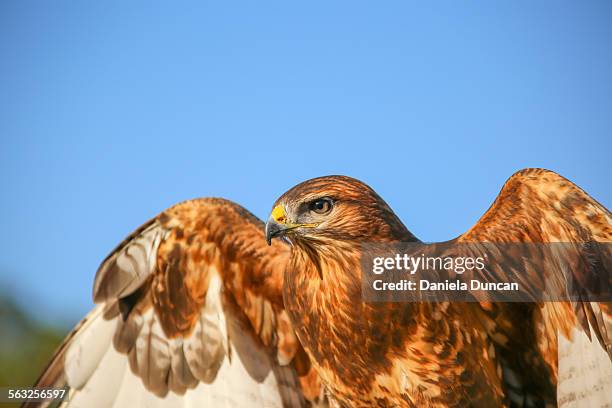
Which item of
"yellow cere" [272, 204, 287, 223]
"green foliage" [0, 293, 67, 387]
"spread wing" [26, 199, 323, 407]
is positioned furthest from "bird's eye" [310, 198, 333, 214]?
"green foliage" [0, 293, 67, 387]

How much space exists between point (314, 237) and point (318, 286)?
38 cm

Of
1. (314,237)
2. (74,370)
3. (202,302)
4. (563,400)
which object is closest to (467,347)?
(563,400)

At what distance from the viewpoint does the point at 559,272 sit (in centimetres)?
495

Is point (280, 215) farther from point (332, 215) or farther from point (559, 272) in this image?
point (559, 272)

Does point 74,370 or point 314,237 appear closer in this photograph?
point 314,237

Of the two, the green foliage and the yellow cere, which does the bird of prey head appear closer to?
Answer: the yellow cere

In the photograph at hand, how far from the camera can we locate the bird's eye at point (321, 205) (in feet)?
17.0

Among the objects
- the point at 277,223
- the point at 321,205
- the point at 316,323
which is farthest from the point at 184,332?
the point at 321,205

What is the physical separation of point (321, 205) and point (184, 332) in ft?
5.86

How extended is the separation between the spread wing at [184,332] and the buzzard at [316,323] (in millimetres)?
10

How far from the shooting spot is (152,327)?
6.11 metres

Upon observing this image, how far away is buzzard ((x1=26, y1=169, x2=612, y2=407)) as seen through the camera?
4961 millimetres

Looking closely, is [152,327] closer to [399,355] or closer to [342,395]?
[342,395]

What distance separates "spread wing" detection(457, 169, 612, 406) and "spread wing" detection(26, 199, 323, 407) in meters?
1.75
